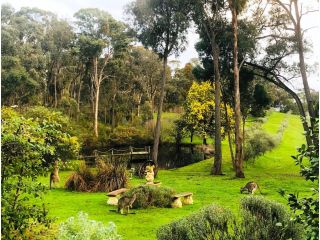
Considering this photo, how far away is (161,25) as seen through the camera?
830 inches

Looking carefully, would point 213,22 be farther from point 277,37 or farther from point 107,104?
point 107,104

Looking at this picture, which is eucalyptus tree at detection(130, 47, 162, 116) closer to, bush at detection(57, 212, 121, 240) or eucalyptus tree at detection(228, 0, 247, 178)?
eucalyptus tree at detection(228, 0, 247, 178)

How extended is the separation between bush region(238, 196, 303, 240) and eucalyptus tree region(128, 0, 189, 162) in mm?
15002

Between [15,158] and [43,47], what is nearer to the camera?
[15,158]

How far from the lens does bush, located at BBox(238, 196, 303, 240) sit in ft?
16.8

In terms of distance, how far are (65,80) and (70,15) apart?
7.57 m

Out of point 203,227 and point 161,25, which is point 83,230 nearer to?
point 203,227

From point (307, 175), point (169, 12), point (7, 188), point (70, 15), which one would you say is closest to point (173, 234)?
point (7, 188)

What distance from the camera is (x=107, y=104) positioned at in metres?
42.0

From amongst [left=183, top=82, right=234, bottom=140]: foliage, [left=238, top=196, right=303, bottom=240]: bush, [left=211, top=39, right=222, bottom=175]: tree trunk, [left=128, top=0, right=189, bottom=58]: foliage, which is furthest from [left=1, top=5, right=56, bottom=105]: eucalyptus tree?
[left=238, top=196, right=303, bottom=240]: bush

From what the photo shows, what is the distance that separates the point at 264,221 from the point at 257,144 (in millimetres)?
18818

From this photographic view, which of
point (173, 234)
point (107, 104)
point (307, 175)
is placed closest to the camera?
point (307, 175)

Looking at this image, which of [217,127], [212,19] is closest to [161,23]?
[212,19]

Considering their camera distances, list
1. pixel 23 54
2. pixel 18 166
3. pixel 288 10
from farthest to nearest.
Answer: pixel 23 54
pixel 288 10
pixel 18 166
